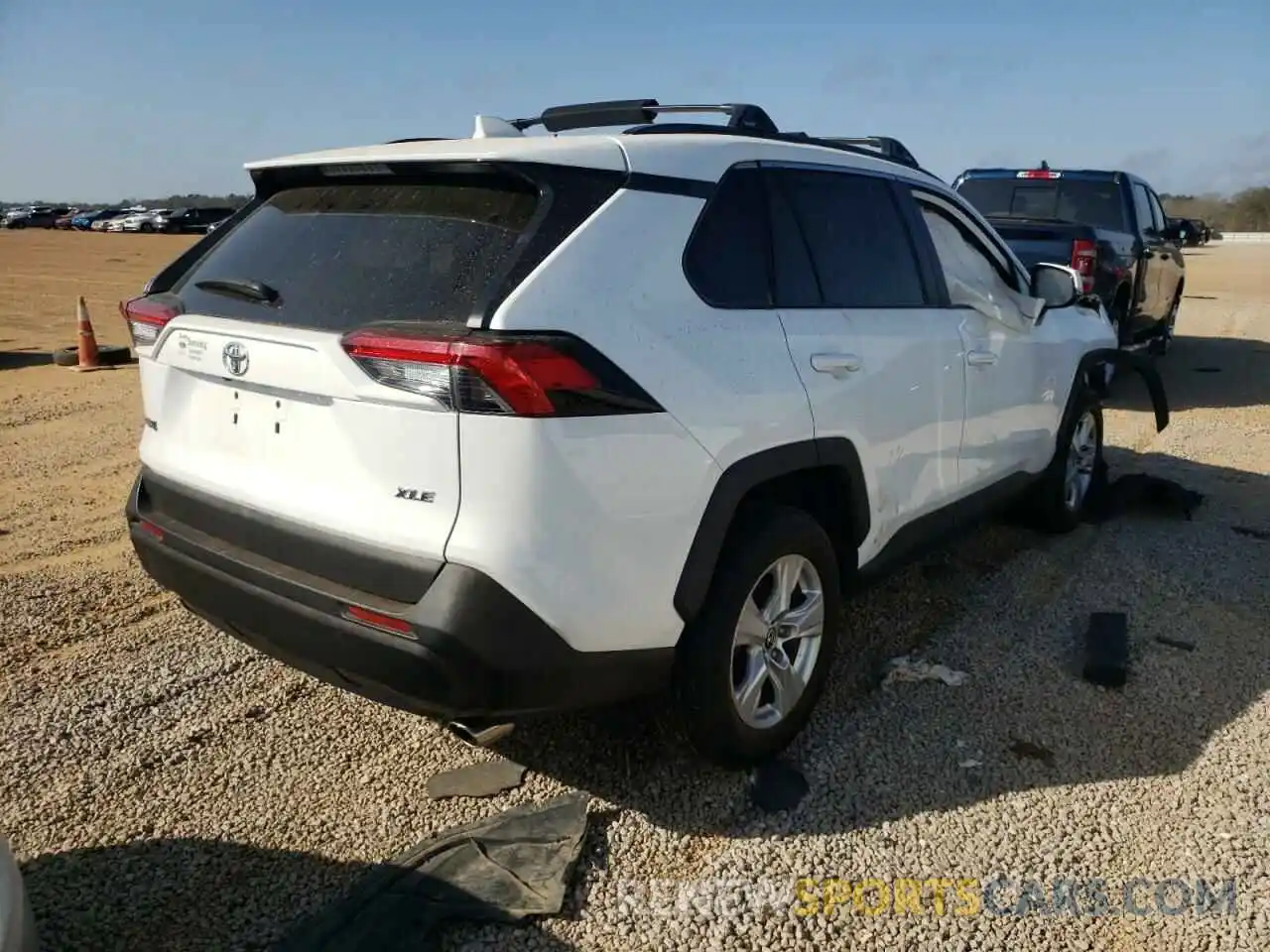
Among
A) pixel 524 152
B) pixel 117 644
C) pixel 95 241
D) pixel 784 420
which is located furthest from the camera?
pixel 95 241

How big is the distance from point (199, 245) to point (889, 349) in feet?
7.67

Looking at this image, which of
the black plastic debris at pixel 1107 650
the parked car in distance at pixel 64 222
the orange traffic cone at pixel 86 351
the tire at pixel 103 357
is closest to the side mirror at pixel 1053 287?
the black plastic debris at pixel 1107 650

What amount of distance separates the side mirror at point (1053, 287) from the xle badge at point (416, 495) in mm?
3557

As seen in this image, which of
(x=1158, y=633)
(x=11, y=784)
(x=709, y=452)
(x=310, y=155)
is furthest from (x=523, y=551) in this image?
(x=1158, y=633)

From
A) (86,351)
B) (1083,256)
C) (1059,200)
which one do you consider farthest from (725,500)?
(86,351)

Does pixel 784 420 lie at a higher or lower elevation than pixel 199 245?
lower

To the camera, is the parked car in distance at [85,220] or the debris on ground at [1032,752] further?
the parked car in distance at [85,220]

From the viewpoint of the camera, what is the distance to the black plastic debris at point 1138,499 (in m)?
5.97

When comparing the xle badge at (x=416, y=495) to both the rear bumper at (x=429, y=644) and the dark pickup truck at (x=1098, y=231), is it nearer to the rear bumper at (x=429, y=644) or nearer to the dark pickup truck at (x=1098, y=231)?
the rear bumper at (x=429, y=644)

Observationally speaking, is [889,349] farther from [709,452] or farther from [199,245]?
[199,245]

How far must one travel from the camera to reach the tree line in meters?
71.3

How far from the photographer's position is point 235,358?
9.03ft

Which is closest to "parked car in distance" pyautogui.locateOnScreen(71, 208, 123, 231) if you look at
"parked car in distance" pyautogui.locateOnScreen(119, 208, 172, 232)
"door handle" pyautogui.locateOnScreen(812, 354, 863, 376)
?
"parked car in distance" pyautogui.locateOnScreen(119, 208, 172, 232)

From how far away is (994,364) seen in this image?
434 centimetres
